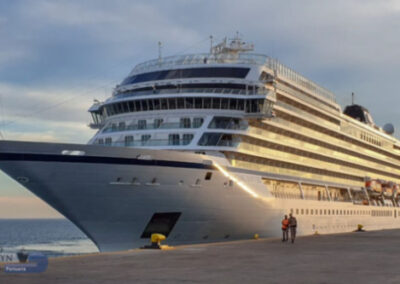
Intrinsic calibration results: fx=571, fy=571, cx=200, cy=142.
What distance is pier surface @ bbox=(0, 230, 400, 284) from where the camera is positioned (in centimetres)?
1091

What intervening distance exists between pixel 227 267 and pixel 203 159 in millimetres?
13157

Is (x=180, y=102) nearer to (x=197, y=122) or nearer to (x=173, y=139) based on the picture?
(x=197, y=122)

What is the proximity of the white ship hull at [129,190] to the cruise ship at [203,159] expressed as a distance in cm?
5

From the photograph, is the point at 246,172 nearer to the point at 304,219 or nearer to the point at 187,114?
the point at 187,114

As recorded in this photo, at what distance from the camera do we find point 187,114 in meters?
30.2

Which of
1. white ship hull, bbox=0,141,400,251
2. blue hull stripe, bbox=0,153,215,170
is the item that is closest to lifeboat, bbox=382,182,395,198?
white ship hull, bbox=0,141,400,251

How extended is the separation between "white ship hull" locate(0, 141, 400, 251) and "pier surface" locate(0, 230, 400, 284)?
6062mm

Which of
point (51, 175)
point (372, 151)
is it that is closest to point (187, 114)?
point (51, 175)

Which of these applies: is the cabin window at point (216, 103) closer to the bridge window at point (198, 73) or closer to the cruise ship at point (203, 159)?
the cruise ship at point (203, 159)

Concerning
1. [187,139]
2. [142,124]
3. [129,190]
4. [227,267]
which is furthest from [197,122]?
[227,267]

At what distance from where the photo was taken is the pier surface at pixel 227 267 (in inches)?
429

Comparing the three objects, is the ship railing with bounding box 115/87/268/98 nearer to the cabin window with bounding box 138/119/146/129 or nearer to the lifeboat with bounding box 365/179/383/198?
the cabin window with bounding box 138/119/146/129

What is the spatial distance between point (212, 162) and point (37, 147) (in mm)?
8062

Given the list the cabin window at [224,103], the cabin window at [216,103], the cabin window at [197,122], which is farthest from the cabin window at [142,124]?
the cabin window at [224,103]
